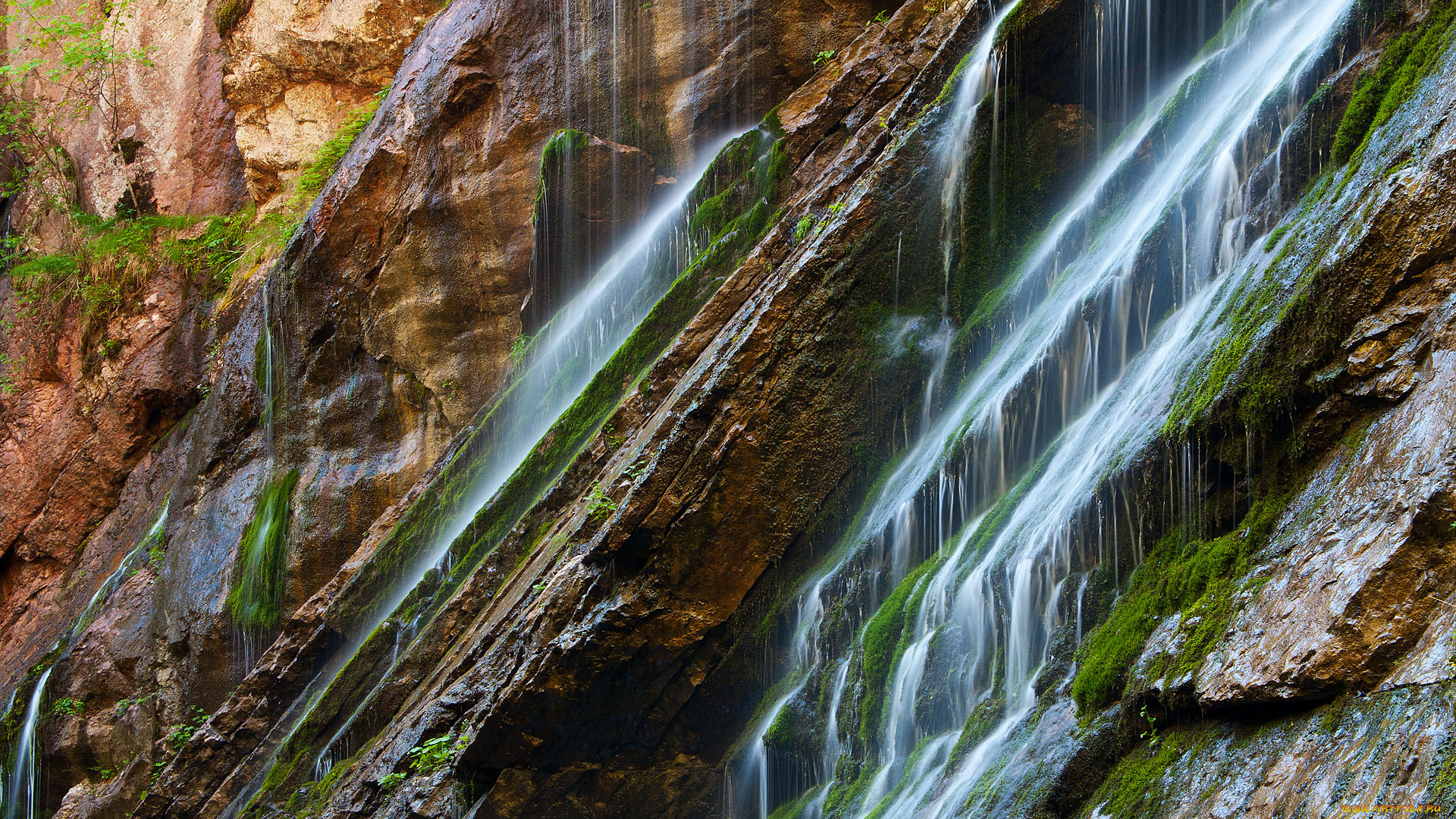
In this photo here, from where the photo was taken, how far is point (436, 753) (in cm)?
764

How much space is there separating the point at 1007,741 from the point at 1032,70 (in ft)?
18.7

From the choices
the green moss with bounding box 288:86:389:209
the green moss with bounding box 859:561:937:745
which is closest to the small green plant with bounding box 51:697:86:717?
the green moss with bounding box 288:86:389:209

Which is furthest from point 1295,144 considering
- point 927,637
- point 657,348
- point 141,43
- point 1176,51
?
point 141,43

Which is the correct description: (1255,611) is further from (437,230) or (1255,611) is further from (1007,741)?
(437,230)

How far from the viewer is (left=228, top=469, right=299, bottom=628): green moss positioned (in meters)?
15.1

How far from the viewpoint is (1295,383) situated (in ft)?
15.8

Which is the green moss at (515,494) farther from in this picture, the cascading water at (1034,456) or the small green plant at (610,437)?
the cascading water at (1034,456)

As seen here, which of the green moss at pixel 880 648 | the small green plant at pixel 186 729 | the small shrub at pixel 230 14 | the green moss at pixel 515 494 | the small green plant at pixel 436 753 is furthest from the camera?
the small shrub at pixel 230 14

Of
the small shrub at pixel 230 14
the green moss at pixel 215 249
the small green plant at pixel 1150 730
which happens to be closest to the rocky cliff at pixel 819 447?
the small green plant at pixel 1150 730

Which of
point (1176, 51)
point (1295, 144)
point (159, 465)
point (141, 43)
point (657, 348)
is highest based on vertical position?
point (141, 43)

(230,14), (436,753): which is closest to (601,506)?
(436,753)

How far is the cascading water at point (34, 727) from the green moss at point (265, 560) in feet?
7.44

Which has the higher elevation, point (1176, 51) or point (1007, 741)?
point (1176, 51)

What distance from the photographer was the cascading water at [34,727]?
15375 millimetres
